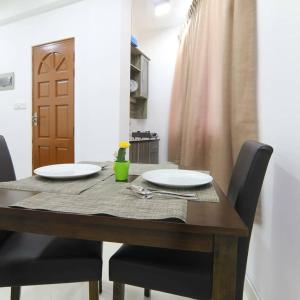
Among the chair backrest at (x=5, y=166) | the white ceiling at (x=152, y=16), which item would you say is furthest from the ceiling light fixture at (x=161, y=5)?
the chair backrest at (x=5, y=166)

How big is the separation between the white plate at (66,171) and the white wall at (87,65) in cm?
139

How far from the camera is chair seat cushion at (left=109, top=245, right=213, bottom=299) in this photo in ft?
2.52

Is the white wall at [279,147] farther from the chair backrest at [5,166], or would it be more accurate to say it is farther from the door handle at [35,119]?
the door handle at [35,119]

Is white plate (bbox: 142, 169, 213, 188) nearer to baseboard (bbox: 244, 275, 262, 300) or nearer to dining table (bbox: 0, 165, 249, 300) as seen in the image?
dining table (bbox: 0, 165, 249, 300)

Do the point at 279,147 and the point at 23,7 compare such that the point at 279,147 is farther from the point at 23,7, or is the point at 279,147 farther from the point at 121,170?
the point at 23,7

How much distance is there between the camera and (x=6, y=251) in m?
0.87

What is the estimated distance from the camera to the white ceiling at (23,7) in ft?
9.17

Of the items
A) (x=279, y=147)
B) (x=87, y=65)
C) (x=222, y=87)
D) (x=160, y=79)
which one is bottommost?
(x=279, y=147)

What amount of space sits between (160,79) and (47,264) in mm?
3515

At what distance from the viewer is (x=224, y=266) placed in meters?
0.58

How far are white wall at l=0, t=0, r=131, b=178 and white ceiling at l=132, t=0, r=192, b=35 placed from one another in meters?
0.74

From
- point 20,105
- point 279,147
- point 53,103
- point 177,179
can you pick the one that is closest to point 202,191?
point 177,179

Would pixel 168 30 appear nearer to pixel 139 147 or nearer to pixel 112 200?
pixel 139 147

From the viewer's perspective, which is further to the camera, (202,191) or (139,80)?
(139,80)
